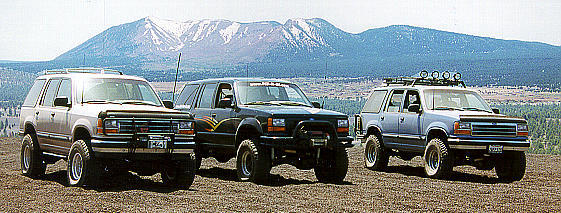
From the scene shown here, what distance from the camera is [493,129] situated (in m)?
15.8

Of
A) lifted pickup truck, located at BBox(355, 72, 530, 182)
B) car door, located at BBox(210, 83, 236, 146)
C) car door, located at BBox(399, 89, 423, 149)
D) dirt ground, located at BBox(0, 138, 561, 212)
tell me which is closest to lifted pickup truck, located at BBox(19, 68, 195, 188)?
dirt ground, located at BBox(0, 138, 561, 212)

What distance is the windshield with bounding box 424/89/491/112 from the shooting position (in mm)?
17188

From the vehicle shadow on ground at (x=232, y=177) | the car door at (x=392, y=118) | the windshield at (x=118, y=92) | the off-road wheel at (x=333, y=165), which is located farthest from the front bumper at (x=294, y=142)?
the car door at (x=392, y=118)

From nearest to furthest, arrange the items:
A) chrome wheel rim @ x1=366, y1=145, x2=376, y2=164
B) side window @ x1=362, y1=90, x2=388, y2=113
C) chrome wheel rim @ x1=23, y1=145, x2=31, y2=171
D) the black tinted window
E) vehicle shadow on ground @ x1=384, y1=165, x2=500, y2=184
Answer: chrome wheel rim @ x1=23, y1=145, x2=31, y2=171 < vehicle shadow on ground @ x1=384, y1=165, x2=500, y2=184 < the black tinted window < chrome wheel rim @ x1=366, y1=145, x2=376, y2=164 < side window @ x1=362, y1=90, x2=388, y2=113

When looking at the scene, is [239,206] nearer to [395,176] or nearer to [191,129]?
[191,129]

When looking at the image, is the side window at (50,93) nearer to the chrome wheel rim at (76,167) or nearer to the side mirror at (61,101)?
the side mirror at (61,101)

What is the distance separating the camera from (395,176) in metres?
16.9

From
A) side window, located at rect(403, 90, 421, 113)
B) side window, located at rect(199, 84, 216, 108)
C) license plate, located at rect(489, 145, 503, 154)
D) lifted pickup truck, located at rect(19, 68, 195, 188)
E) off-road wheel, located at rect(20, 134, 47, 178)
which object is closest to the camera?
lifted pickup truck, located at rect(19, 68, 195, 188)

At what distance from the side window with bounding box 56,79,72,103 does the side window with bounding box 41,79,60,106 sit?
0.23m

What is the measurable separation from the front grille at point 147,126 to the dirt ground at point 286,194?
39.8 inches

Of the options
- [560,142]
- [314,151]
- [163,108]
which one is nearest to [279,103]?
[314,151]

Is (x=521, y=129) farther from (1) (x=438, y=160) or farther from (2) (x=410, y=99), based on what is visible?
(2) (x=410, y=99)

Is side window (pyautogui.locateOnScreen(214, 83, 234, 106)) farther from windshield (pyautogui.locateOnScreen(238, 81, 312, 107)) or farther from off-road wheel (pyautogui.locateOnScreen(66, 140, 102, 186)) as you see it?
off-road wheel (pyautogui.locateOnScreen(66, 140, 102, 186))

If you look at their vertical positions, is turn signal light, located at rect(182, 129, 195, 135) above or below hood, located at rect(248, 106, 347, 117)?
below
